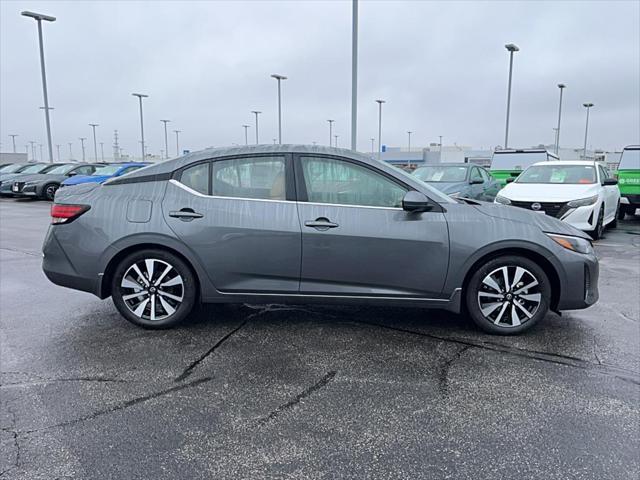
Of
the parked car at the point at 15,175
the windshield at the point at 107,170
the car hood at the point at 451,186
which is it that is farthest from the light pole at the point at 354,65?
the parked car at the point at 15,175

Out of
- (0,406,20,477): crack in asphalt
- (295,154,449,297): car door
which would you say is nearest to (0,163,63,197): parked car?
(295,154,449,297): car door

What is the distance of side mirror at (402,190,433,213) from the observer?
4047mm

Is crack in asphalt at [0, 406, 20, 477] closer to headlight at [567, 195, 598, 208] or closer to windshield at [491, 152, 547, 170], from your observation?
headlight at [567, 195, 598, 208]

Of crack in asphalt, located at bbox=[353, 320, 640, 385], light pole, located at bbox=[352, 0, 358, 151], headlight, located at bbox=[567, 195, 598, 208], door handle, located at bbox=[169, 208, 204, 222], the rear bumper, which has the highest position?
light pole, located at bbox=[352, 0, 358, 151]

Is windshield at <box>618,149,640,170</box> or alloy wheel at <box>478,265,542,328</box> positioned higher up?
windshield at <box>618,149,640,170</box>

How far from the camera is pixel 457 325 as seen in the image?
15.0 feet

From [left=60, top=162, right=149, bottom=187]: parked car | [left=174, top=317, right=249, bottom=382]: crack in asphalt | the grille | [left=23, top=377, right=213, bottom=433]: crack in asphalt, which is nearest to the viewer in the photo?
[left=23, top=377, right=213, bottom=433]: crack in asphalt

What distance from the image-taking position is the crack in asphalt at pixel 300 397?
9.67 ft

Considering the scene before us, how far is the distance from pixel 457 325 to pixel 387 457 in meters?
2.23

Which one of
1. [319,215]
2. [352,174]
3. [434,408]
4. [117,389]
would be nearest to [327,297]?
[319,215]

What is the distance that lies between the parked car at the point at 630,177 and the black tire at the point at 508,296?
10420 millimetres

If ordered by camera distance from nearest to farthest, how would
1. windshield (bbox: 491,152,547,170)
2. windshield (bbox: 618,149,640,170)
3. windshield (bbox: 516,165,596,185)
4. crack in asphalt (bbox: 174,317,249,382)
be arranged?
crack in asphalt (bbox: 174,317,249,382) → windshield (bbox: 516,165,596,185) → windshield (bbox: 618,149,640,170) → windshield (bbox: 491,152,547,170)

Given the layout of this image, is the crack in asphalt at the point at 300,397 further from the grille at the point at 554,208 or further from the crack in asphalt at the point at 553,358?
the grille at the point at 554,208

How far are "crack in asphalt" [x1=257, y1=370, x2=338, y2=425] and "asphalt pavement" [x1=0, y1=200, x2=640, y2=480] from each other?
12 millimetres
